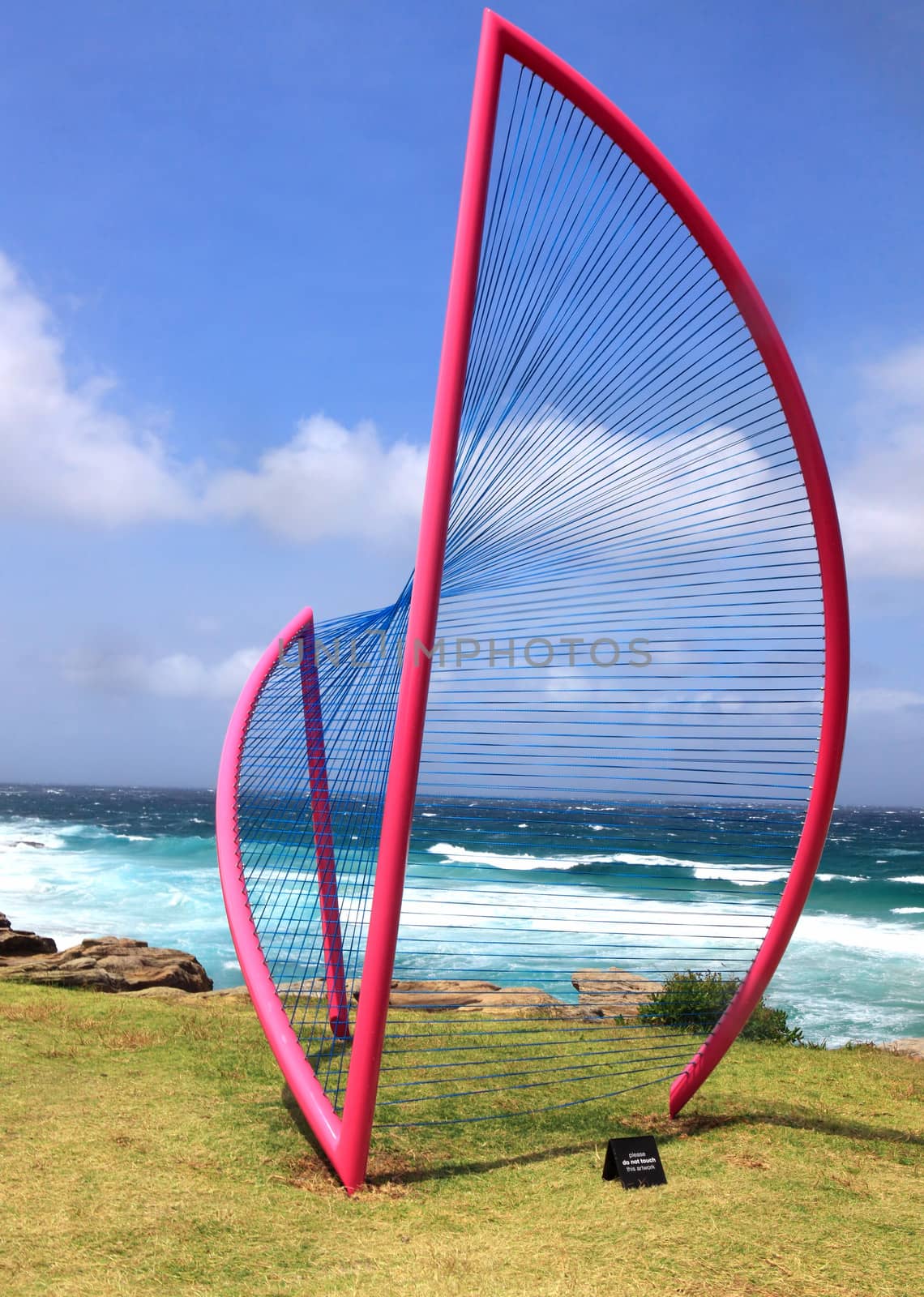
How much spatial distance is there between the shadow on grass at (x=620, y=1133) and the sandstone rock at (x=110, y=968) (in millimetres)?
4665

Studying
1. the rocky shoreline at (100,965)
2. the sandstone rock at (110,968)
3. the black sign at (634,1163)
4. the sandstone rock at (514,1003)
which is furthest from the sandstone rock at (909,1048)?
the sandstone rock at (110,968)

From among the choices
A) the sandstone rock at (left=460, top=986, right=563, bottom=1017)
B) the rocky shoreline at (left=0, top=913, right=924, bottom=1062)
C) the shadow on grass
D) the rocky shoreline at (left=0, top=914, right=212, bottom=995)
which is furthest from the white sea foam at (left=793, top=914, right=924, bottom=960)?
the shadow on grass

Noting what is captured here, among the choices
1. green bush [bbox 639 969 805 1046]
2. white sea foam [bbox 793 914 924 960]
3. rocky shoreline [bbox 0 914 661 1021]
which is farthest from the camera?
white sea foam [bbox 793 914 924 960]

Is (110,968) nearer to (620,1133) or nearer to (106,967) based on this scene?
(106,967)

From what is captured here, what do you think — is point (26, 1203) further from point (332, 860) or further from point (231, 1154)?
point (332, 860)

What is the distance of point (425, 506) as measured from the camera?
414cm

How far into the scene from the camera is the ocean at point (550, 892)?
456 inches

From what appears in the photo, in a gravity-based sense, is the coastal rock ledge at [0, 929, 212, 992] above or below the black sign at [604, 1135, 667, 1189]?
below

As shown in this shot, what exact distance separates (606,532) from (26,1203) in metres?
4.00

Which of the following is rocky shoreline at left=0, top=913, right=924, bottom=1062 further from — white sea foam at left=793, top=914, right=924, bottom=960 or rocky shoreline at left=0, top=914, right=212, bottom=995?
white sea foam at left=793, top=914, right=924, bottom=960

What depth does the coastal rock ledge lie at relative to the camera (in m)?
9.61

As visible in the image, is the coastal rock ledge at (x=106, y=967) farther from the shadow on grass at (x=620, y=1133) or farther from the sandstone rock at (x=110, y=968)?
the shadow on grass at (x=620, y=1133)

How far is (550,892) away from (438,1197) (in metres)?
15.4

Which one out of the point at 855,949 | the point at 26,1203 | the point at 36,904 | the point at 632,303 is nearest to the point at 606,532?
the point at 632,303
